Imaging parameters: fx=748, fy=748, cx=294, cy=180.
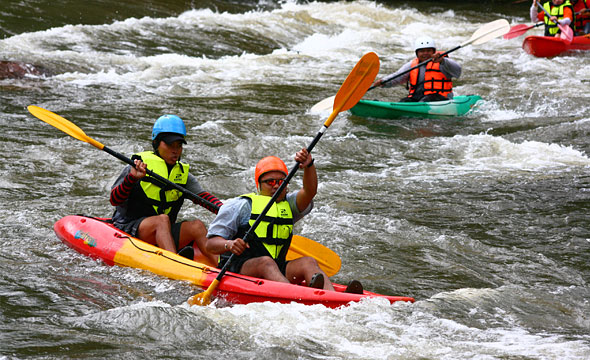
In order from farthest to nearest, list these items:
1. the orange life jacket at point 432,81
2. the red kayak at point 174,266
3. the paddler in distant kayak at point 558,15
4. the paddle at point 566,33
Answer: the paddler in distant kayak at point 558,15, the paddle at point 566,33, the orange life jacket at point 432,81, the red kayak at point 174,266

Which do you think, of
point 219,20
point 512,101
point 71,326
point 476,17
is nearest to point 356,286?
point 71,326

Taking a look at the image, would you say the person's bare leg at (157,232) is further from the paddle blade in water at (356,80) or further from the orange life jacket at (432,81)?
the orange life jacket at (432,81)

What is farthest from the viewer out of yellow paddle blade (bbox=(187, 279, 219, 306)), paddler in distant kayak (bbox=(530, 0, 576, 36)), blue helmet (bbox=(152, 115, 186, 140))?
paddler in distant kayak (bbox=(530, 0, 576, 36))

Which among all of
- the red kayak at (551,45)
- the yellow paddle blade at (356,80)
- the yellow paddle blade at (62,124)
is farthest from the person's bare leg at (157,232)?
the red kayak at (551,45)

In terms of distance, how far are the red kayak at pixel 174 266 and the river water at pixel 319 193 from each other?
0.23 ft

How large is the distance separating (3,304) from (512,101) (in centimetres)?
821

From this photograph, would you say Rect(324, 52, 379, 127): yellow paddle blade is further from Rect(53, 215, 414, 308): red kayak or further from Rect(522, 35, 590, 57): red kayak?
Rect(522, 35, 590, 57): red kayak

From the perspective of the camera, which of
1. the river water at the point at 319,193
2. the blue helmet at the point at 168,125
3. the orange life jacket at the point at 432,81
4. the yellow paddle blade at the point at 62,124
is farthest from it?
the orange life jacket at the point at 432,81

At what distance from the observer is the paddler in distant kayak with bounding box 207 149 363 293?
4.26 metres

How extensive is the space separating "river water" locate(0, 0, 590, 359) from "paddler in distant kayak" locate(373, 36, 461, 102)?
527mm

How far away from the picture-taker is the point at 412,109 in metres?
9.73

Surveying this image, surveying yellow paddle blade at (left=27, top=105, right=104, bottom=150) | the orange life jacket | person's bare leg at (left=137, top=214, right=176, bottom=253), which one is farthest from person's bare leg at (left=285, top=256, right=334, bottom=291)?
the orange life jacket

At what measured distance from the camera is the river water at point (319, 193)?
3.87 m

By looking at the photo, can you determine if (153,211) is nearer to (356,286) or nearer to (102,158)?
(356,286)
